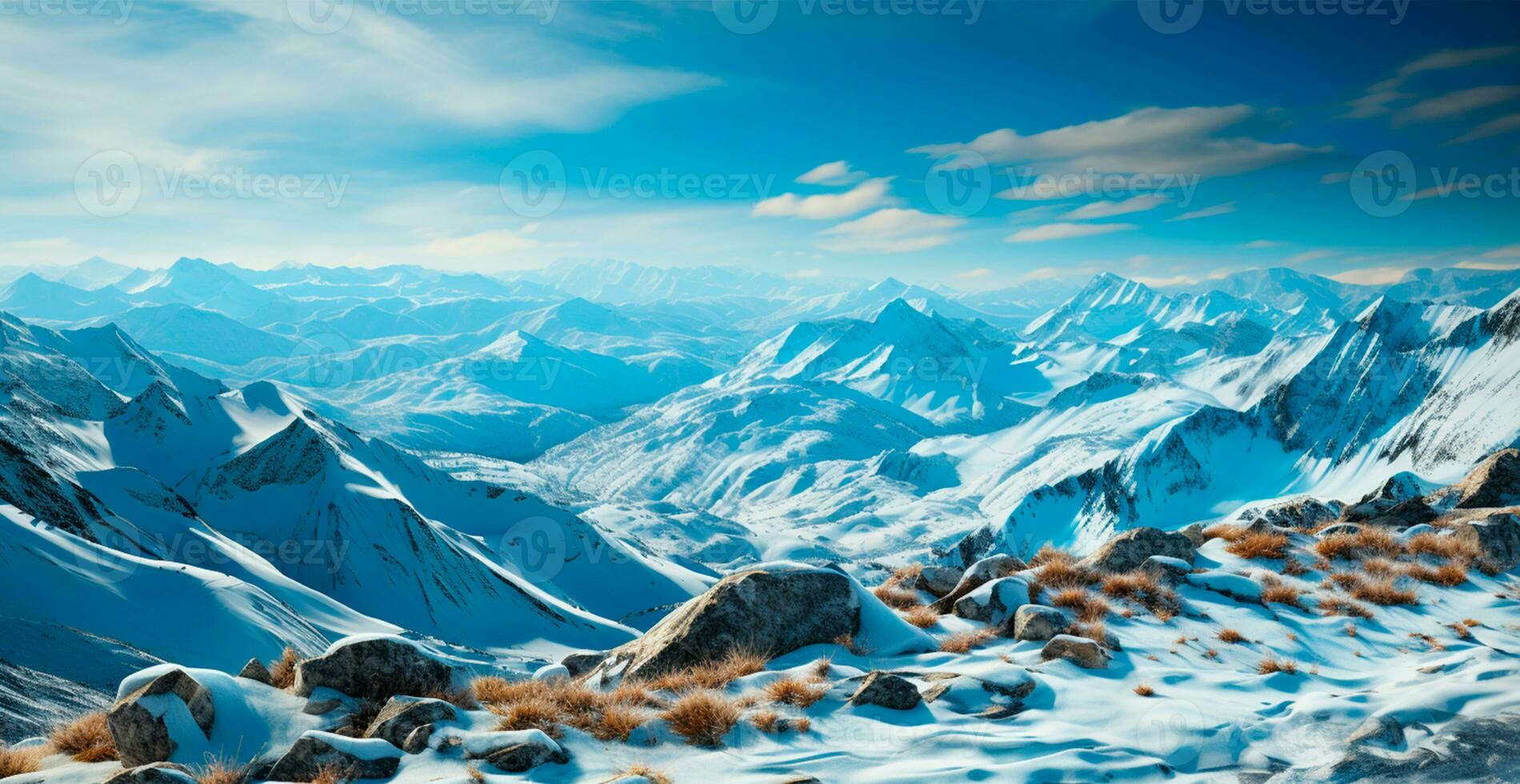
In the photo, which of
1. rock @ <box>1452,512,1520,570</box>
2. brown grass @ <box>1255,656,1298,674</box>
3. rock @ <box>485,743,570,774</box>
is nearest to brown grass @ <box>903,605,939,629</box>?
brown grass @ <box>1255,656,1298,674</box>

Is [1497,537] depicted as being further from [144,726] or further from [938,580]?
[144,726]

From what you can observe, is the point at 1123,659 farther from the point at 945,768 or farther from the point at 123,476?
the point at 123,476

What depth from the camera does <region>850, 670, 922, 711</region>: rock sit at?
10.2 meters

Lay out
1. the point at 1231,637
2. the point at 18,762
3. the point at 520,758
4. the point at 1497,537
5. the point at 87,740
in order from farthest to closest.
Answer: the point at 1497,537 → the point at 1231,637 → the point at 87,740 → the point at 18,762 → the point at 520,758

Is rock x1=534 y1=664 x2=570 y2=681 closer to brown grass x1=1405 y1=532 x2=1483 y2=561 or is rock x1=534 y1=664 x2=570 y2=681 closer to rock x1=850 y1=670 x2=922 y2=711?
rock x1=850 y1=670 x2=922 y2=711

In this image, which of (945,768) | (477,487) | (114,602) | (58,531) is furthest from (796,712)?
(477,487)

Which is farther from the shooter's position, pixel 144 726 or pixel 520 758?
pixel 144 726

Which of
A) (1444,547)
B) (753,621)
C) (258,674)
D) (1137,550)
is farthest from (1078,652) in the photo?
(258,674)

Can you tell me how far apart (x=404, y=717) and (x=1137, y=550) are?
53.8ft

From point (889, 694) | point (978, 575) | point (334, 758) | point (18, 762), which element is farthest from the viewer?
point (978, 575)

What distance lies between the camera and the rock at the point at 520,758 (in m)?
8.29

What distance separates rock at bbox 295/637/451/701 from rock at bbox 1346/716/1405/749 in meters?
12.3

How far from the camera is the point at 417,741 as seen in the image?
8.52 metres

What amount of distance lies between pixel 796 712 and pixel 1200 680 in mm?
6706
